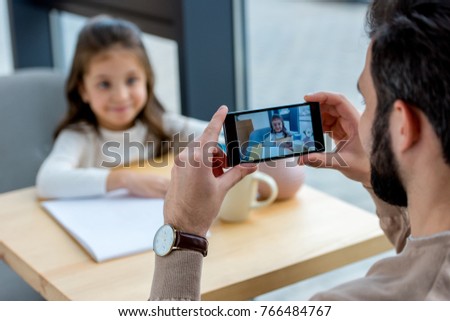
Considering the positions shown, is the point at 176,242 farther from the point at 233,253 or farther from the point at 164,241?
the point at 233,253

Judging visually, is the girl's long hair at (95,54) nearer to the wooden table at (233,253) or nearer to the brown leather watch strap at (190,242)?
the wooden table at (233,253)

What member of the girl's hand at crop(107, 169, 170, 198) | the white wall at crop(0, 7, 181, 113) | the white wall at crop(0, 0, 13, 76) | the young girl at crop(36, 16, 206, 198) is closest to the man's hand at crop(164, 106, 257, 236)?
the girl's hand at crop(107, 169, 170, 198)

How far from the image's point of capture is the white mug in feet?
4.46

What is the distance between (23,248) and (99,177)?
0.96 feet

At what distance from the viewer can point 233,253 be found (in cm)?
125

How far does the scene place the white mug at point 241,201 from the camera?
1.36 m

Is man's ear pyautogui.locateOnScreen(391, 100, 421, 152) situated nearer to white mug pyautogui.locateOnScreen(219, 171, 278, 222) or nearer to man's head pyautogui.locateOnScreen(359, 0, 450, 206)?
man's head pyautogui.locateOnScreen(359, 0, 450, 206)

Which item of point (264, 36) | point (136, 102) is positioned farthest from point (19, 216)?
point (264, 36)

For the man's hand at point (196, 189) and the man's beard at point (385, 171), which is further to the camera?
the man's hand at point (196, 189)

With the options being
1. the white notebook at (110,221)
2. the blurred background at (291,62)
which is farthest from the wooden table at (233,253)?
the blurred background at (291,62)

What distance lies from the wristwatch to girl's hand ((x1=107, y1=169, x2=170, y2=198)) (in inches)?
18.2

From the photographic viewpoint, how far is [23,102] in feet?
6.47

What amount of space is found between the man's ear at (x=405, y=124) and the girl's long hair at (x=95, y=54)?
1045 mm

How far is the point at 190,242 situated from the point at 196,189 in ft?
0.25
